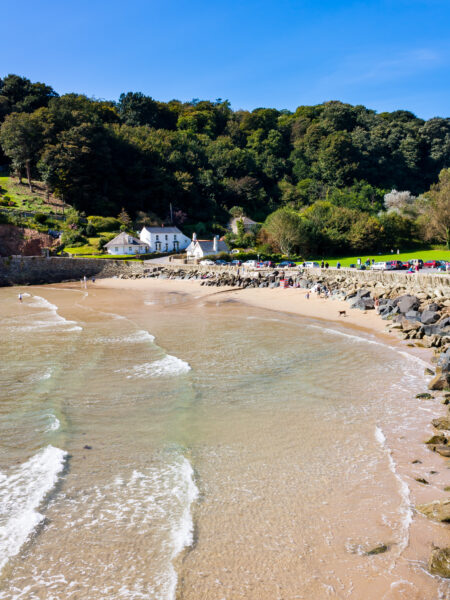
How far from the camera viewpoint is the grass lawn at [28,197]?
73.6 meters

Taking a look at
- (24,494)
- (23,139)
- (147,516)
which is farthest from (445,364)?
(23,139)

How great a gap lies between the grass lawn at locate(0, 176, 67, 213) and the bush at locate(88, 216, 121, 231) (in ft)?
26.1

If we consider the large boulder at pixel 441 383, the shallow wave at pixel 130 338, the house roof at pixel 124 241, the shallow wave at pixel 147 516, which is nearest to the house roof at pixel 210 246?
the house roof at pixel 124 241

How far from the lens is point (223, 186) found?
9525 centimetres

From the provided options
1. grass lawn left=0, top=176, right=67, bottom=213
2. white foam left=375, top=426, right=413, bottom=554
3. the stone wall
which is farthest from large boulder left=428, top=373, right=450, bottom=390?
grass lawn left=0, top=176, right=67, bottom=213

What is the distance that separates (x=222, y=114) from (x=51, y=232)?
83.2 meters

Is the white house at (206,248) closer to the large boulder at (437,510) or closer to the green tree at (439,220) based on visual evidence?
the green tree at (439,220)

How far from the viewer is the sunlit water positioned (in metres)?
7.00

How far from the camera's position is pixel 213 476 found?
9.94 metres

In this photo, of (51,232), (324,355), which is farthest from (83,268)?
(324,355)

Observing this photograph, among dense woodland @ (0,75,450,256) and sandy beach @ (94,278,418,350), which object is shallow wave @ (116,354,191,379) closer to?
sandy beach @ (94,278,418,350)

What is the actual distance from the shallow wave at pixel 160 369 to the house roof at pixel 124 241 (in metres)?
49.5

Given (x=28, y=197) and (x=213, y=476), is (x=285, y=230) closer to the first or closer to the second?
(x=28, y=197)

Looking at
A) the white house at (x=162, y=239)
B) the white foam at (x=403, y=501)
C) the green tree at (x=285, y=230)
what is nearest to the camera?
the white foam at (x=403, y=501)
